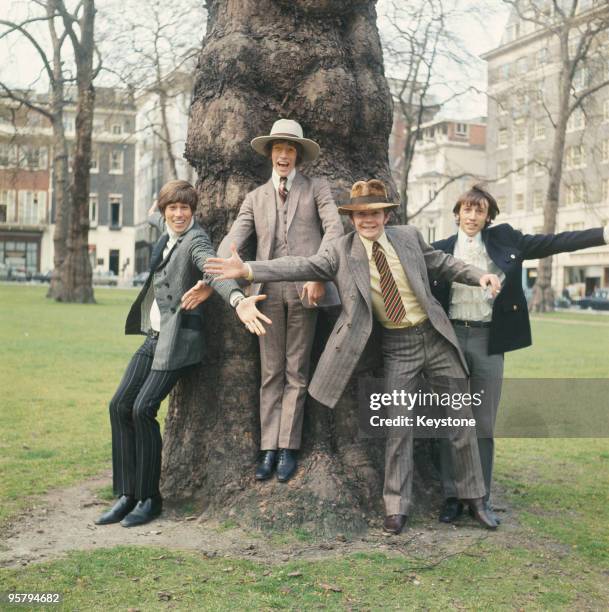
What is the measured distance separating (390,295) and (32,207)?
70.6m

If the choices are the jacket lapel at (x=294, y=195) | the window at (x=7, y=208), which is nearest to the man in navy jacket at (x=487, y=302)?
the jacket lapel at (x=294, y=195)

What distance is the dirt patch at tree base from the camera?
15.8 feet

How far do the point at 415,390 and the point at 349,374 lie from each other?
0.49 meters

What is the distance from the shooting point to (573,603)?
4.29 m

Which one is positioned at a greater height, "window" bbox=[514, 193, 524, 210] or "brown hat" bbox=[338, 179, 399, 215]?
"window" bbox=[514, 193, 524, 210]

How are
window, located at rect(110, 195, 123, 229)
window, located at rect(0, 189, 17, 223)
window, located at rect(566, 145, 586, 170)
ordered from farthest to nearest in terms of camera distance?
window, located at rect(110, 195, 123, 229) < window, located at rect(0, 189, 17, 223) < window, located at rect(566, 145, 586, 170)

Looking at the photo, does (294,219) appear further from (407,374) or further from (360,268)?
(407,374)

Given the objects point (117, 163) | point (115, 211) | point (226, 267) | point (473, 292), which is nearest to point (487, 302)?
point (473, 292)

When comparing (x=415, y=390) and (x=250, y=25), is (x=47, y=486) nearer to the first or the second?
(x=415, y=390)

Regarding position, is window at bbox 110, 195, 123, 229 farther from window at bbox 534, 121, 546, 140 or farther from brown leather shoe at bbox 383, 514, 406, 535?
brown leather shoe at bbox 383, 514, 406, 535

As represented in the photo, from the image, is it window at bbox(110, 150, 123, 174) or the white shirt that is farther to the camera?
window at bbox(110, 150, 123, 174)

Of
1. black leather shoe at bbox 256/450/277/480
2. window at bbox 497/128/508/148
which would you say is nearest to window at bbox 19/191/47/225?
window at bbox 497/128/508/148

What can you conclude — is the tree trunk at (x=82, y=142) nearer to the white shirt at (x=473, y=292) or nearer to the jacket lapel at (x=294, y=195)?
the jacket lapel at (x=294, y=195)

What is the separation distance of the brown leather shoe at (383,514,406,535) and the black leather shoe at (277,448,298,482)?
671 mm
